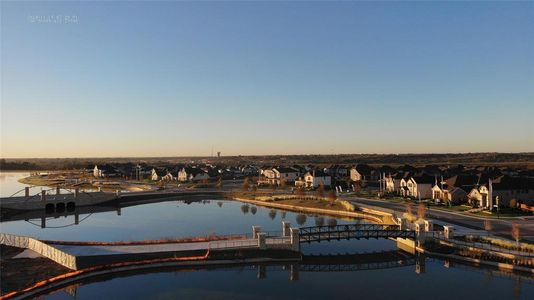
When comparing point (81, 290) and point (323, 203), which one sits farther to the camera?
point (323, 203)

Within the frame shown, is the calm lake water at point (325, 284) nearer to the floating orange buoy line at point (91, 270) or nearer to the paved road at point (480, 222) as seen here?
the floating orange buoy line at point (91, 270)

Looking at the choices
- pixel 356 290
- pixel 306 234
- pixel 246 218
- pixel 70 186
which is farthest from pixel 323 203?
pixel 70 186

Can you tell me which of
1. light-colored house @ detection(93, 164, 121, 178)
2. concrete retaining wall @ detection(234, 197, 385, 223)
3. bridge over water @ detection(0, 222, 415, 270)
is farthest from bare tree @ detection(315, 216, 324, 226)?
light-colored house @ detection(93, 164, 121, 178)

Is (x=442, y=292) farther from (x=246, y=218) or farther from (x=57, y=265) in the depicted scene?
(x=246, y=218)

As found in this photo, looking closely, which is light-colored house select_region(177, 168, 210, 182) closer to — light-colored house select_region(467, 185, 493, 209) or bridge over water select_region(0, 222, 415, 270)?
light-colored house select_region(467, 185, 493, 209)

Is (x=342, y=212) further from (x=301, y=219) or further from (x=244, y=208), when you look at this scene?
(x=244, y=208)
